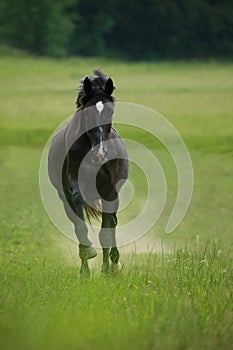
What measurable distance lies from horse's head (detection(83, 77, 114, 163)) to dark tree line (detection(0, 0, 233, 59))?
61.2 meters

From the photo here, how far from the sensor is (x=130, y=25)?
251 feet

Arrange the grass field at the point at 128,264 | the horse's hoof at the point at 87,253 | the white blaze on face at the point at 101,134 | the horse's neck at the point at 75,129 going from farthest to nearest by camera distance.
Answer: the horse's hoof at the point at 87,253 → the horse's neck at the point at 75,129 → the white blaze on face at the point at 101,134 → the grass field at the point at 128,264

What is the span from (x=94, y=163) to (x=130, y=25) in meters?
68.9

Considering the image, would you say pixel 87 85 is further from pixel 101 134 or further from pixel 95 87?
pixel 101 134

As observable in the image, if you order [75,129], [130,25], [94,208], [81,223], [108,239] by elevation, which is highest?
[130,25]

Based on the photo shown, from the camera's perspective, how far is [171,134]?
2809 centimetres

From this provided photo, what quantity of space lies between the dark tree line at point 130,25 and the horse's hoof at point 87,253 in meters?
60.9

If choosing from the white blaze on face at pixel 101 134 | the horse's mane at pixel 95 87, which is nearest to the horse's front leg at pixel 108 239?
the white blaze on face at pixel 101 134

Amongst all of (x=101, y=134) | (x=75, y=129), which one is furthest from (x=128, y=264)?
(x=101, y=134)

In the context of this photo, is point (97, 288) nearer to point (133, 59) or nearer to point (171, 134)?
point (171, 134)

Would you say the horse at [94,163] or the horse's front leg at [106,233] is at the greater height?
the horse at [94,163]

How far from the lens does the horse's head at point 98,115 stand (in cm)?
859

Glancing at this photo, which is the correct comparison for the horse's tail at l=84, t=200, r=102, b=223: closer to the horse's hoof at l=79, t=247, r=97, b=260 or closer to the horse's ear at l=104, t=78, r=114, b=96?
the horse's hoof at l=79, t=247, r=97, b=260

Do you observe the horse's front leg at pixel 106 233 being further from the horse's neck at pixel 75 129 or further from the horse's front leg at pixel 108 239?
the horse's neck at pixel 75 129
